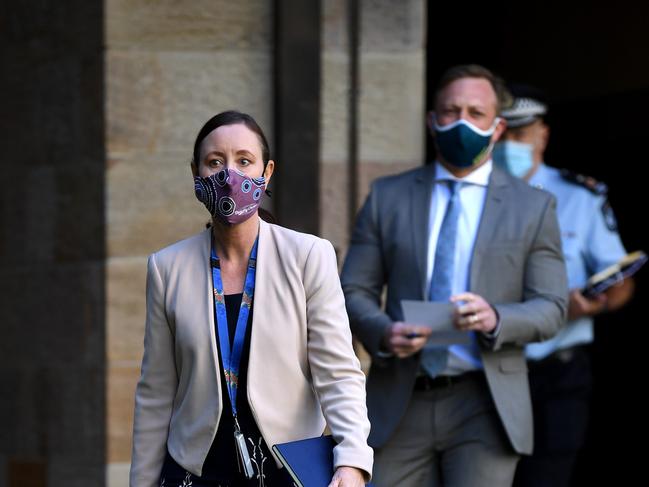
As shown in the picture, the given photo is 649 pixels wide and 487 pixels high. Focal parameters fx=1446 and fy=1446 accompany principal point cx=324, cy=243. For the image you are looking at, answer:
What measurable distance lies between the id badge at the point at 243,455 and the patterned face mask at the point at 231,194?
58 centimetres

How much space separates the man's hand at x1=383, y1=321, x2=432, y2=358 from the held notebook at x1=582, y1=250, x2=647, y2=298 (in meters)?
1.46

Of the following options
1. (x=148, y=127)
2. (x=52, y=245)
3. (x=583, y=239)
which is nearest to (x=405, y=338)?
(x=583, y=239)

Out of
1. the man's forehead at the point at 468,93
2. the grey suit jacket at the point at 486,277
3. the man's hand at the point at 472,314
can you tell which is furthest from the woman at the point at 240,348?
the man's forehead at the point at 468,93

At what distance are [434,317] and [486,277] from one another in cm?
31

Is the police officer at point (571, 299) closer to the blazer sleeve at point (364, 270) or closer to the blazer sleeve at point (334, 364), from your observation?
the blazer sleeve at point (364, 270)

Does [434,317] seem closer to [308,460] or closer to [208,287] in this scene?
[208,287]

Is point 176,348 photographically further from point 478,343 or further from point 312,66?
point 312,66

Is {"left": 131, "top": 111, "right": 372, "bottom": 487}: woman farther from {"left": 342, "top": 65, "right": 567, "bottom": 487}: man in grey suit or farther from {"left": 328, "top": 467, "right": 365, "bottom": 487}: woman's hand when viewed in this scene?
{"left": 342, "top": 65, "right": 567, "bottom": 487}: man in grey suit

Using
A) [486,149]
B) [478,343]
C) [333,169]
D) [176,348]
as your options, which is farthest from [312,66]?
[176,348]

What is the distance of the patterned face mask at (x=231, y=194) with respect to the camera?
3830 mm

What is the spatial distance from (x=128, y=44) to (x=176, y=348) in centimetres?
301

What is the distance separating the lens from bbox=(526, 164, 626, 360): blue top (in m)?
6.36

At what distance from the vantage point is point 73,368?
22.4 feet

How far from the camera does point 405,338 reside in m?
5.01
